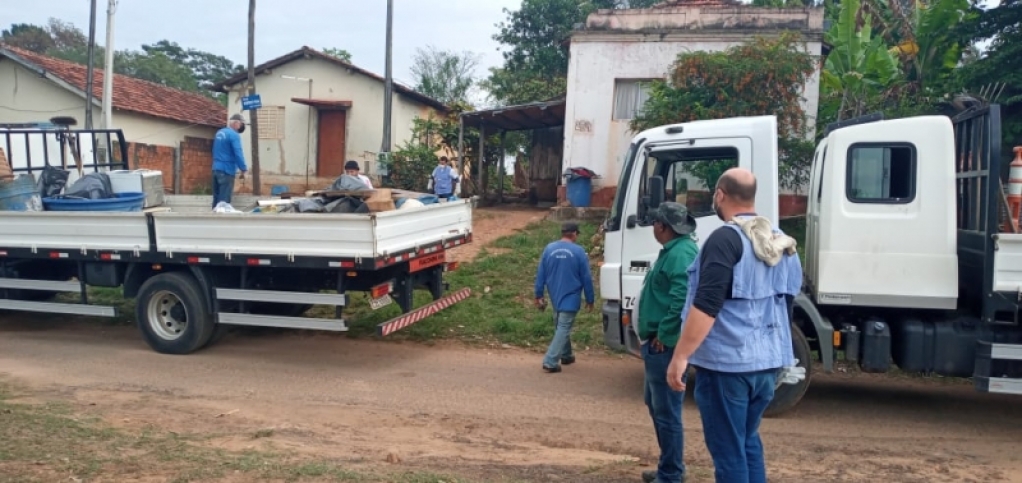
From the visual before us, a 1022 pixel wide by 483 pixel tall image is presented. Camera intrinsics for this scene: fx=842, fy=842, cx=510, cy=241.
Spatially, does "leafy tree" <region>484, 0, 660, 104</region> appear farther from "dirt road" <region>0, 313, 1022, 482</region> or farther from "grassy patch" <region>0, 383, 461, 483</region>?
"grassy patch" <region>0, 383, 461, 483</region>

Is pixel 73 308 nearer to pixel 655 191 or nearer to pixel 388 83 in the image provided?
pixel 655 191

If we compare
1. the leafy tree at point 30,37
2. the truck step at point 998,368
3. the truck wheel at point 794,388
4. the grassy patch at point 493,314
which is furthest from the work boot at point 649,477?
the leafy tree at point 30,37

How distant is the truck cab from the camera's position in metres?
6.68

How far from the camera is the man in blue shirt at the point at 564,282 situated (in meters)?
8.02

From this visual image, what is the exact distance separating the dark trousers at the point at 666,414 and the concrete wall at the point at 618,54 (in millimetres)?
11730

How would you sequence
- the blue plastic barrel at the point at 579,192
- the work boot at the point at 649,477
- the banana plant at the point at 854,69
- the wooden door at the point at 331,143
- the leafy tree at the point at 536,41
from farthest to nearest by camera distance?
the leafy tree at the point at 536,41 < the wooden door at the point at 331,143 < the blue plastic barrel at the point at 579,192 < the banana plant at the point at 854,69 < the work boot at the point at 649,477

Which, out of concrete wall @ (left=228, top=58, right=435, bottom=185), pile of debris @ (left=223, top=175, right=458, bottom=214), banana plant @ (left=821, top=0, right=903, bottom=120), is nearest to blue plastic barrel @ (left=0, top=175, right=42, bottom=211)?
pile of debris @ (left=223, top=175, right=458, bottom=214)

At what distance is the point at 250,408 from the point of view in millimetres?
6961

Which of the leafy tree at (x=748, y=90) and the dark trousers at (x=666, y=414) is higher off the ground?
the leafy tree at (x=748, y=90)

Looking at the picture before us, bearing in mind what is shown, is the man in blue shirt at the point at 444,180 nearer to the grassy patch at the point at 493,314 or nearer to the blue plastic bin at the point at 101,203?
the grassy patch at the point at 493,314

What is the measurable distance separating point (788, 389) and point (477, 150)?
53.2ft

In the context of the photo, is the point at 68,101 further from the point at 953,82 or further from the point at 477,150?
the point at 953,82

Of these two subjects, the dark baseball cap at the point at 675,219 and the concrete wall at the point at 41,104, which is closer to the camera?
the dark baseball cap at the point at 675,219

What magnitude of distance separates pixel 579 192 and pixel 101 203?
29.1 feet
